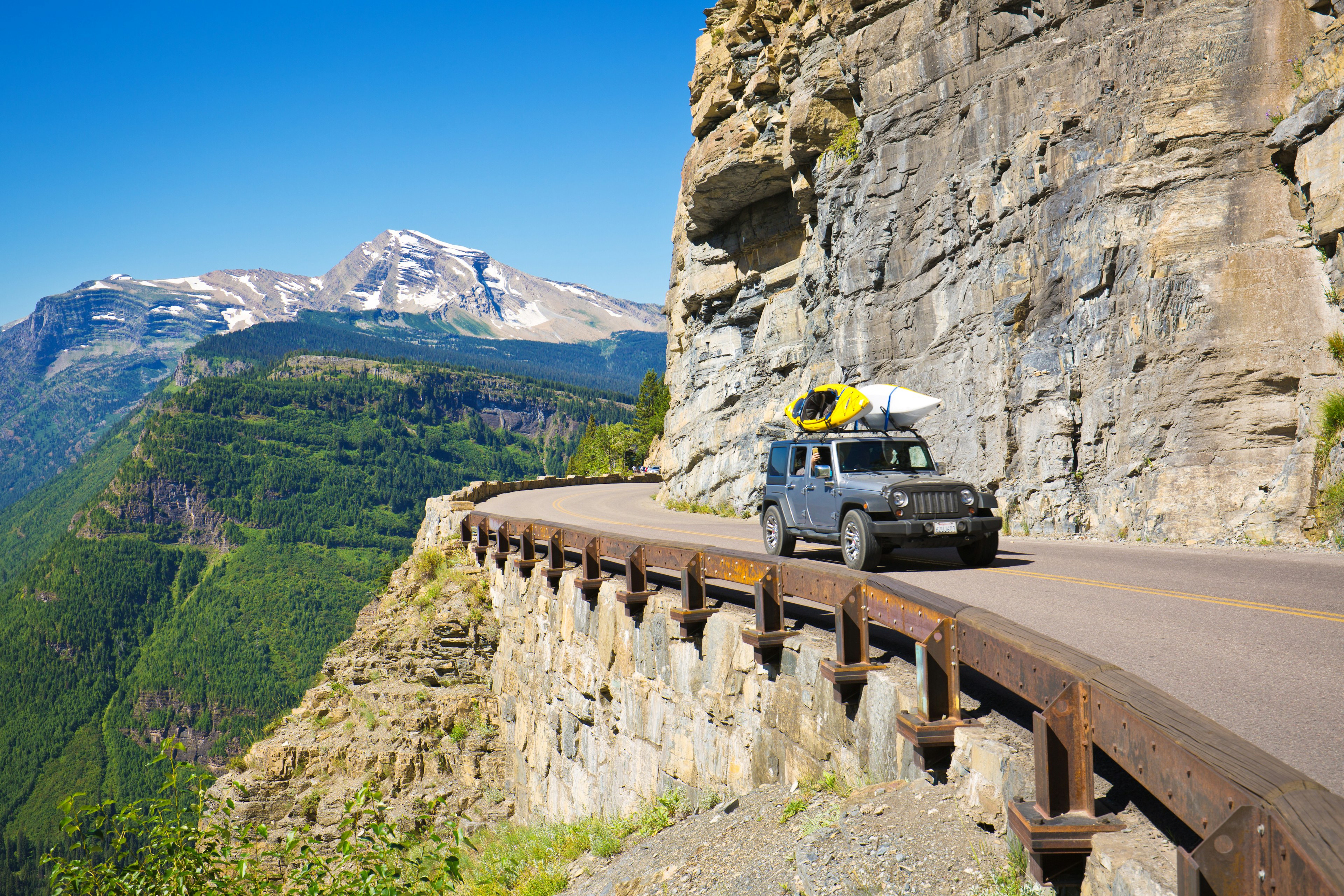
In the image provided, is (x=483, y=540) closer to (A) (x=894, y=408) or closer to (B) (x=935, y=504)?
(A) (x=894, y=408)

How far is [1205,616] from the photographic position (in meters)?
7.50

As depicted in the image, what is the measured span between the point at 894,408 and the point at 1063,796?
1060 cm

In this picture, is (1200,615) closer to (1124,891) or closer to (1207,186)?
(1124,891)

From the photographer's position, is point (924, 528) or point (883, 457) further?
point (883, 457)

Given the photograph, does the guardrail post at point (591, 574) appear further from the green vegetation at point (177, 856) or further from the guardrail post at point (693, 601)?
the green vegetation at point (177, 856)

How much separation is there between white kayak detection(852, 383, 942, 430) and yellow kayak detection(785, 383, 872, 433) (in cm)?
13

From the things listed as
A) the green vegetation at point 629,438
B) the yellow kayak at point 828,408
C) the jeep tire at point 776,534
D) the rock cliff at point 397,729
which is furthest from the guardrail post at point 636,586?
the green vegetation at point 629,438

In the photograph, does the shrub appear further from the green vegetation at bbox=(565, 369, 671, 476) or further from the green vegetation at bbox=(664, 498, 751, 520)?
the green vegetation at bbox=(565, 369, 671, 476)

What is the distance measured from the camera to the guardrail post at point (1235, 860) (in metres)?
2.32

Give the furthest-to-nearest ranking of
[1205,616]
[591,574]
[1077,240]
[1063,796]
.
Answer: [1077,240] → [591,574] → [1205,616] → [1063,796]

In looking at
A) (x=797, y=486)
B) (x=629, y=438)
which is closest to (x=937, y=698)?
(x=797, y=486)

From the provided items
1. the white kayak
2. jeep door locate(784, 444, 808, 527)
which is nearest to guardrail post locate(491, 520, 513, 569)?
jeep door locate(784, 444, 808, 527)

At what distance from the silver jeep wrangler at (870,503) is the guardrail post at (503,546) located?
5.69 meters

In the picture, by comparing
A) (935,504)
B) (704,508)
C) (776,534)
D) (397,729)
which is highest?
(935,504)
